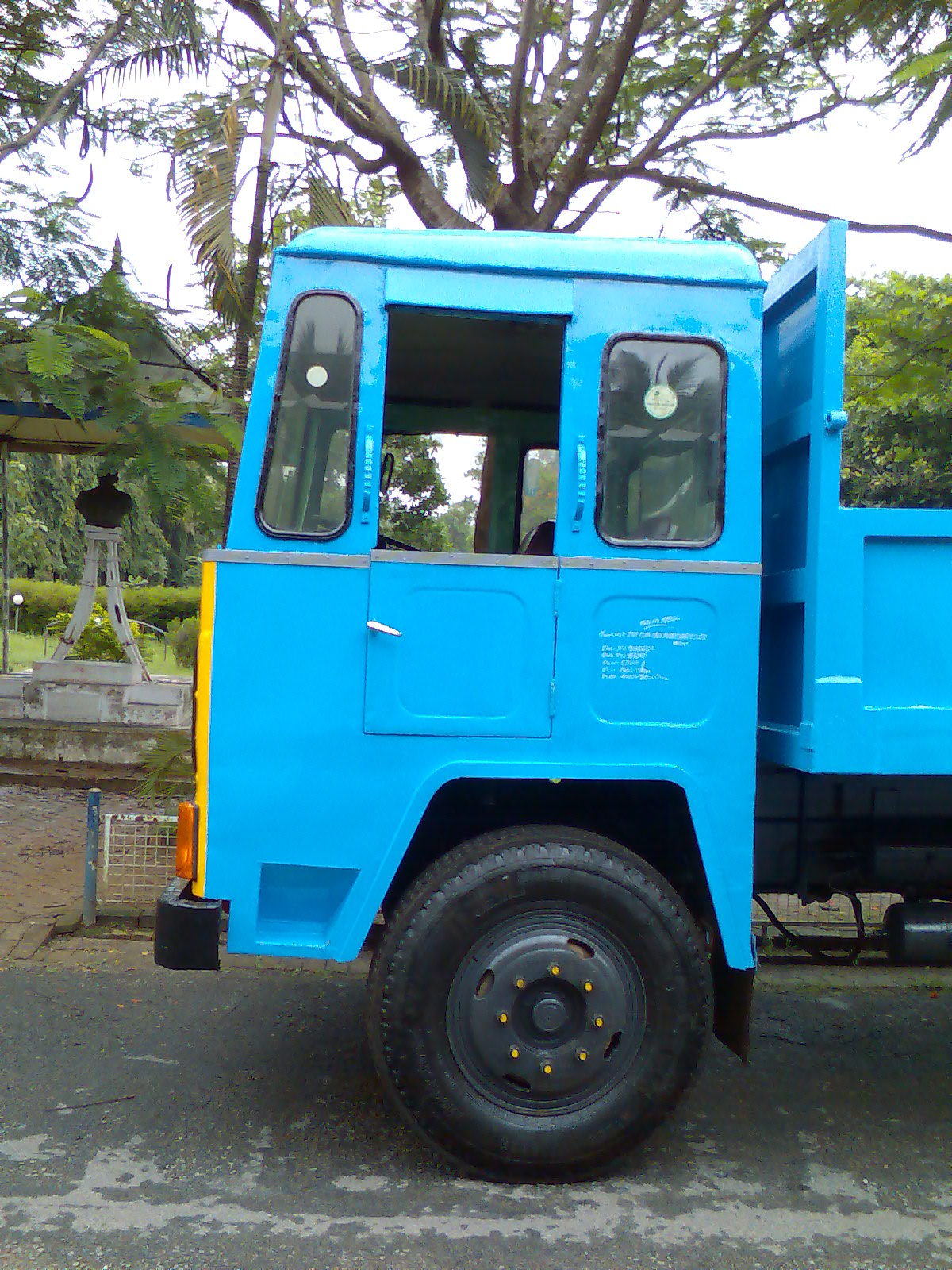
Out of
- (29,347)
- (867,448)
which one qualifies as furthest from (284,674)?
(867,448)

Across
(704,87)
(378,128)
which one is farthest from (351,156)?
(704,87)

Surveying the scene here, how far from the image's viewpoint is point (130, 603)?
914 inches

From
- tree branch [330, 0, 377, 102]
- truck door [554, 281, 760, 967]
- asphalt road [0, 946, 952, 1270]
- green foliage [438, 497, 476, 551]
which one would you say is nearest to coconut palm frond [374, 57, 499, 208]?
tree branch [330, 0, 377, 102]

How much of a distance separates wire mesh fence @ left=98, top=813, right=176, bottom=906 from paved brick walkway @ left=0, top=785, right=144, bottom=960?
26cm

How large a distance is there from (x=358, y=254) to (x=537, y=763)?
1.62 meters

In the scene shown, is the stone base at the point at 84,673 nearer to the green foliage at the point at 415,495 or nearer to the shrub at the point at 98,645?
→ the shrub at the point at 98,645

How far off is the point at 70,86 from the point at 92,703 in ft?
17.5

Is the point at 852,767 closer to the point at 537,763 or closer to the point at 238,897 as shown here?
the point at 537,763

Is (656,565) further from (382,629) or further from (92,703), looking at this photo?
(92,703)

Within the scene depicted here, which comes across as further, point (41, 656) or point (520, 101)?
point (41, 656)

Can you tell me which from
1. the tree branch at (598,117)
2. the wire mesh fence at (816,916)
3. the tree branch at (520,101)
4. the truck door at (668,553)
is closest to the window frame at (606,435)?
the truck door at (668,553)

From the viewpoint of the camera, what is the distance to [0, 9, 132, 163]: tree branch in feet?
21.8

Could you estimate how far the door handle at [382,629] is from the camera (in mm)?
3193

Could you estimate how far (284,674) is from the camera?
127 inches
